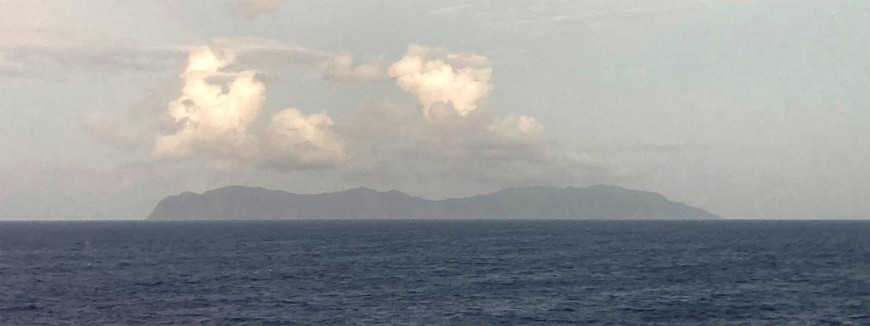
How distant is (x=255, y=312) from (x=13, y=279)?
166ft

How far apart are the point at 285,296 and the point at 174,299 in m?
11.5

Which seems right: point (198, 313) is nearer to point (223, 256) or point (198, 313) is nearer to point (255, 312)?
point (255, 312)

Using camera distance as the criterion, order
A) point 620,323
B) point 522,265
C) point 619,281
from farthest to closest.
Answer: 1. point 522,265
2. point 619,281
3. point 620,323

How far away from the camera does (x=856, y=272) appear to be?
116 metres

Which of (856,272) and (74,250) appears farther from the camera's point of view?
(74,250)

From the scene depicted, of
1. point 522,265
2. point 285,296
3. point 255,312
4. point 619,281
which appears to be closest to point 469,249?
point 522,265

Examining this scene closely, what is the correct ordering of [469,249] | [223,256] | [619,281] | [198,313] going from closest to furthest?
[198,313] < [619,281] < [223,256] < [469,249]

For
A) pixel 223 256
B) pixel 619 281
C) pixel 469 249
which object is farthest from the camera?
pixel 469 249

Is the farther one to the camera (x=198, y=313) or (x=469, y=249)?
(x=469, y=249)

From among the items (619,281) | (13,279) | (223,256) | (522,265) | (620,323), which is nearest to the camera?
(620,323)

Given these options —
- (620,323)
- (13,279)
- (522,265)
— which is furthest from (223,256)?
(620,323)

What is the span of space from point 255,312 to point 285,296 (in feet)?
37.0

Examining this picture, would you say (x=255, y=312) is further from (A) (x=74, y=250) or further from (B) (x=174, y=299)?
(A) (x=74, y=250)

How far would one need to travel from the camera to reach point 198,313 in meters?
78.4
